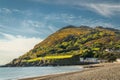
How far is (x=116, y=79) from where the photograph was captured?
112 feet

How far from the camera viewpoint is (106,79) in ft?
116

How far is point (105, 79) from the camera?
35.5 m

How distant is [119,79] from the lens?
3375cm

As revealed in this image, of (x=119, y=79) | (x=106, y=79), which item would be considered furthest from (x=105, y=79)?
(x=119, y=79)

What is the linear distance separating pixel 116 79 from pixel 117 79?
0.21 metres

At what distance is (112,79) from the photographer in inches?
1348

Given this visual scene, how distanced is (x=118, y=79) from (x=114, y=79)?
2.18 feet

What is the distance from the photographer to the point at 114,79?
1347 inches

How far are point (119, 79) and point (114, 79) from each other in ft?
2.33

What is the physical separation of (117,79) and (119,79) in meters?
0.25

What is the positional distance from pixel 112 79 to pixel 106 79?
130cm

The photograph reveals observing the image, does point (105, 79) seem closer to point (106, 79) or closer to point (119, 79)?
point (106, 79)

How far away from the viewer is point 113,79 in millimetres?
34188

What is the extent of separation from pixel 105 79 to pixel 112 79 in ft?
4.62
